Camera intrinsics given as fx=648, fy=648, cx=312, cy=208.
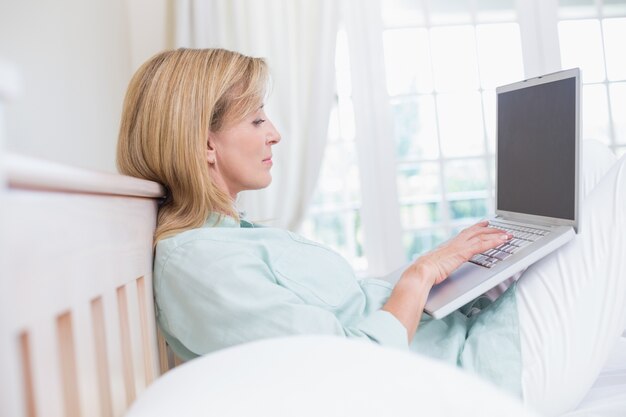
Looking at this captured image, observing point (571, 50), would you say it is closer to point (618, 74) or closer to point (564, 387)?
point (618, 74)

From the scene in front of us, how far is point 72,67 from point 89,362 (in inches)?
56.2

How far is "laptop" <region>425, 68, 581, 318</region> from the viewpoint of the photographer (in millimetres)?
1136

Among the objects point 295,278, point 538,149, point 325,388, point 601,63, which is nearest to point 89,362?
point 325,388

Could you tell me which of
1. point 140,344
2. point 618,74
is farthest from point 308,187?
point 140,344

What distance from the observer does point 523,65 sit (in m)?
2.99

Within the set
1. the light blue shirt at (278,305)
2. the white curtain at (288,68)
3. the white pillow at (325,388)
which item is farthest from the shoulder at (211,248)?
the white curtain at (288,68)

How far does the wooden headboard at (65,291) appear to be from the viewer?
473mm

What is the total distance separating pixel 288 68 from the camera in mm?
2775

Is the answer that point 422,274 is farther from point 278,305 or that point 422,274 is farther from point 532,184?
point 532,184

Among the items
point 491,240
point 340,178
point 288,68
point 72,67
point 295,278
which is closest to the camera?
point 295,278

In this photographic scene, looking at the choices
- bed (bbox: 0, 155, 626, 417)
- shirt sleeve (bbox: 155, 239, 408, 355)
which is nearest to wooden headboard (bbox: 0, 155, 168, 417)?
bed (bbox: 0, 155, 626, 417)

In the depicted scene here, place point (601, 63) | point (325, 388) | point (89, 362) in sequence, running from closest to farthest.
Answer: point (325, 388) → point (89, 362) → point (601, 63)

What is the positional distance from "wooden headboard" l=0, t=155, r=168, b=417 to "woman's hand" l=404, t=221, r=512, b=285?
52 cm

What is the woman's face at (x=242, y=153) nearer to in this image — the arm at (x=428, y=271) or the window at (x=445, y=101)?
the arm at (x=428, y=271)
